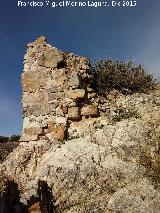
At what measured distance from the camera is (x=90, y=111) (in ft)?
25.3

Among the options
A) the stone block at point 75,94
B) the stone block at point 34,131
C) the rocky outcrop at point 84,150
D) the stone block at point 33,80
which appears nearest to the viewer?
the rocky outcrop at point 84,150

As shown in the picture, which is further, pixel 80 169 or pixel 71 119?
pixel 71 119

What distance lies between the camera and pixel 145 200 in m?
6.11

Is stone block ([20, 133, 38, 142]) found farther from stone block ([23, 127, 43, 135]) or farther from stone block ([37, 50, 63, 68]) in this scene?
stone block ([37, 50, 63, 68])

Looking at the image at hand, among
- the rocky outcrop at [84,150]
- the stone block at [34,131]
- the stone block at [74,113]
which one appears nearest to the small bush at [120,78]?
the rocky outcrop at [84,150]

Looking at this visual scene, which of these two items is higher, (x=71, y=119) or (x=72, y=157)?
(x=71, y=119)

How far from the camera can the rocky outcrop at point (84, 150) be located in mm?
6254

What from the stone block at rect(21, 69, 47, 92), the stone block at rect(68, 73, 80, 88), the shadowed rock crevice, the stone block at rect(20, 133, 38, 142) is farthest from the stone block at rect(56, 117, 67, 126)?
the shadowed rock crevice

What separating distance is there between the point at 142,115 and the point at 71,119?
1454 mm

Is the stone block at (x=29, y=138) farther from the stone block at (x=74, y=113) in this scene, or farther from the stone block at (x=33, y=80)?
the stone block at (x=33, y=80)

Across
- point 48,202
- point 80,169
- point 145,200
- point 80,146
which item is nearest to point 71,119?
point 80,146

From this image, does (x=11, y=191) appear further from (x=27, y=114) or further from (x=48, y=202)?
(x=27, y=114)

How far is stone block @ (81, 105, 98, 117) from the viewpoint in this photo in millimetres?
7723

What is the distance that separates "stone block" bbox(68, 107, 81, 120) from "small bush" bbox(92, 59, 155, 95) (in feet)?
3.12
